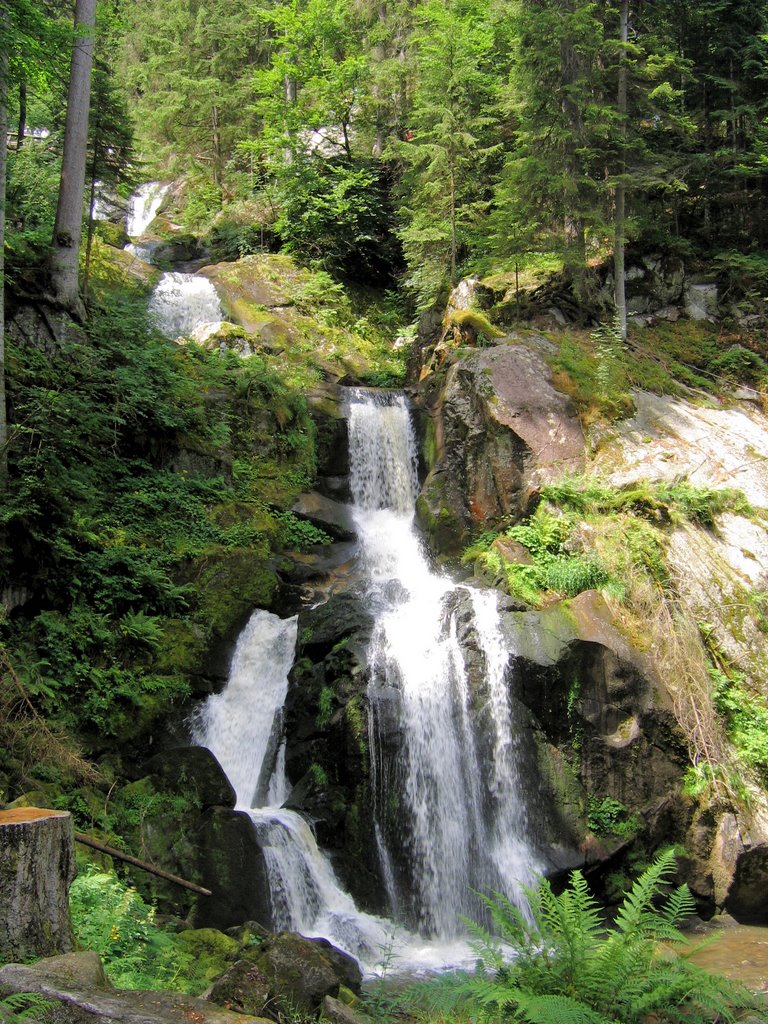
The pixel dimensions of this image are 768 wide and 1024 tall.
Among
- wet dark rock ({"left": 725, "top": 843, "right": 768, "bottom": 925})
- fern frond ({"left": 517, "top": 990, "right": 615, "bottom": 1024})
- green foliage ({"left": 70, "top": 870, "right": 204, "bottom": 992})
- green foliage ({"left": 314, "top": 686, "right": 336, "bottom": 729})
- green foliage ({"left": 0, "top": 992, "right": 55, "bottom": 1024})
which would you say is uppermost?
green foliage ({"left": 0, "top": 992, "right": 55, "bottom": 1024})

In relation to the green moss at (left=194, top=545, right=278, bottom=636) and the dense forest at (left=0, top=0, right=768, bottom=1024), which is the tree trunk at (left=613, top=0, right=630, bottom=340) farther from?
the green moss at (left=194, top=545, right=278, bottom=636)

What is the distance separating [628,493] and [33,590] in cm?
896

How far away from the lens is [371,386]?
1762 cm

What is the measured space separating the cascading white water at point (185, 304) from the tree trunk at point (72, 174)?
615 cm

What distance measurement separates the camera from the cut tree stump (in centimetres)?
348

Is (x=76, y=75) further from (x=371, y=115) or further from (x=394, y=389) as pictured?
(x=371, y=115)

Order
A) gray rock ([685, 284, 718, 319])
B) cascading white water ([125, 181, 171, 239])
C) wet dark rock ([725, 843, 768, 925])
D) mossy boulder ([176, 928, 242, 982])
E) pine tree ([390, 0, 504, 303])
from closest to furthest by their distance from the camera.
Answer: mossy boulder ([176, 928, 242, 982]) < wet dark rock ([725, 843, 768, 925]) < pine tree ([390, 0, 504, 303]) < gray rock ([685, 284, 718, 319]) < cascading white water ([125, 181, 171, 239])

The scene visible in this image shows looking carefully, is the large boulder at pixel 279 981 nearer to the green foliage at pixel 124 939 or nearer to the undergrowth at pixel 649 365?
the green foliage at pixel 124 939

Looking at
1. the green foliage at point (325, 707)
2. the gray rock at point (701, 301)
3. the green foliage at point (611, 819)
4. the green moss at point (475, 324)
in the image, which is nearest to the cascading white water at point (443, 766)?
the green foliage at point (325, 707)

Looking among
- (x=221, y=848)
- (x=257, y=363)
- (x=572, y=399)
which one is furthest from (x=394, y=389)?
(x=221, y=848)

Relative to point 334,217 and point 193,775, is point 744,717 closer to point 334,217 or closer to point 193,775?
point 193,775

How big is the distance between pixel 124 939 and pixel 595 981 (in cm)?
325

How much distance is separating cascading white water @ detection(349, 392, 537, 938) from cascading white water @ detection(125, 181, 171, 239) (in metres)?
22.2

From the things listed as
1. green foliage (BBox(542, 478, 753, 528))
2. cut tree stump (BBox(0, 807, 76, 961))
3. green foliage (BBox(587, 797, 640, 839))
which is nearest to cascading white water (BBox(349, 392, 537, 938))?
green foliage (BBox(587, 797, 640, 839))
